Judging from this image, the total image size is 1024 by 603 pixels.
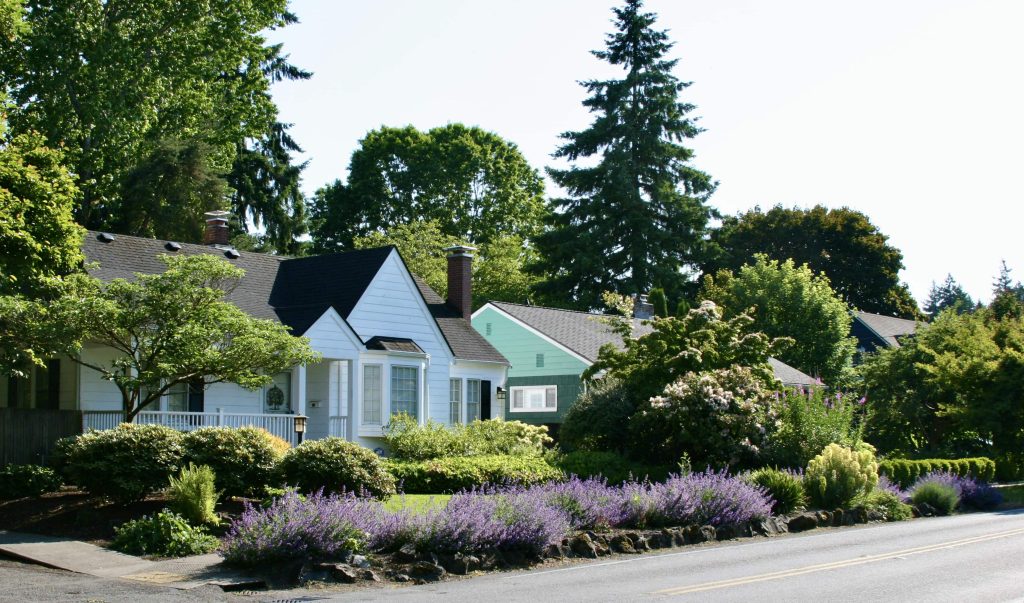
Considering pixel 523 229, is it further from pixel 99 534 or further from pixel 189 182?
pixel 99 534

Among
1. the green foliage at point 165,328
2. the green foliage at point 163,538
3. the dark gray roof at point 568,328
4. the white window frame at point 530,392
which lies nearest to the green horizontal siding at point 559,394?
the white window frame at point 530,392

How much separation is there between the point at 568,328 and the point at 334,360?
1621cm

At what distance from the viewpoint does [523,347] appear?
42000mm

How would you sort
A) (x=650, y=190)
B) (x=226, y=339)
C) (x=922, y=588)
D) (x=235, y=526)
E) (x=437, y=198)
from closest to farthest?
(x=922, y=588) → (x=235, y=526) → (x=226, y=339) → (x=650, y=190) → (x=437, y=198)

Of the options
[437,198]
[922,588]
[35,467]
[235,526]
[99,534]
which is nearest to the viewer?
[922,588]

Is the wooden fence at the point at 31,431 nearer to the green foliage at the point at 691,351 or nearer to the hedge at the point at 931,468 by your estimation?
the green foliage at the point at 691,351

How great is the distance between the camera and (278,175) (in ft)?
175

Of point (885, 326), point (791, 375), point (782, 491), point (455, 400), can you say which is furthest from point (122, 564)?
point (885, 326)

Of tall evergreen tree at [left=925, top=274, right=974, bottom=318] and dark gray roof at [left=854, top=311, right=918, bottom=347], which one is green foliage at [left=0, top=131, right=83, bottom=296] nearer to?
dark gray roof at [left=854, top=311, right=918, bottom=347]

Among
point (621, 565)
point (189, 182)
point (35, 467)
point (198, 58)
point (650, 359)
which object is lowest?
point (621, 565)

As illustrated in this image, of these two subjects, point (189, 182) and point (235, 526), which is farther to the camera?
point (189, 182)

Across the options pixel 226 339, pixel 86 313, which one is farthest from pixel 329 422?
pixel 86 313

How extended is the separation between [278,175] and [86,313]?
3406cm

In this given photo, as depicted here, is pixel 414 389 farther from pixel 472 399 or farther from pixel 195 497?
pixel 195 497
